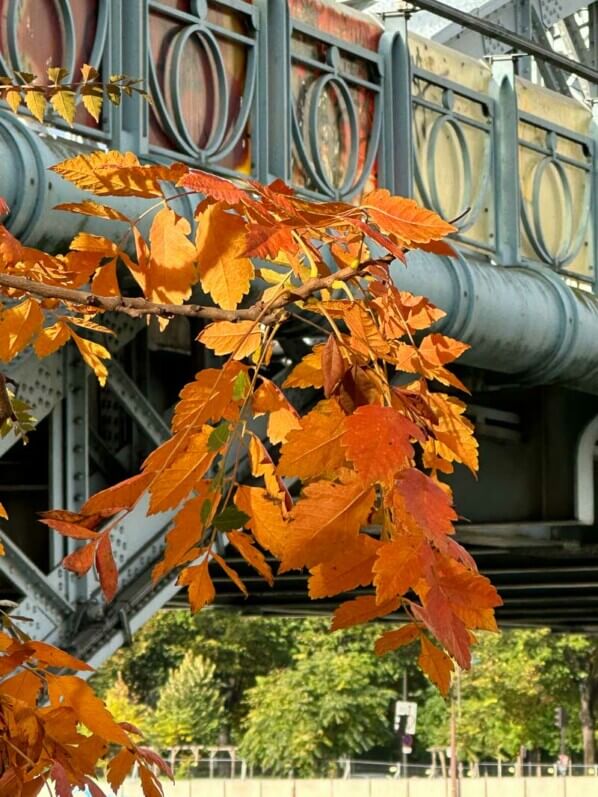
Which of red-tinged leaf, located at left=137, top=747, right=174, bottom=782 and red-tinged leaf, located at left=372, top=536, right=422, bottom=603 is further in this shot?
red-tinged leaf, located at left=137, top=747, right=174, bottom=782

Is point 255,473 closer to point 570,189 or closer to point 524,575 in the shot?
point 570,189

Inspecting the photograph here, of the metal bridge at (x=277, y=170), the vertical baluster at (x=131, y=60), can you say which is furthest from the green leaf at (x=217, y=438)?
the vertical baluster at (x=131, y=60)

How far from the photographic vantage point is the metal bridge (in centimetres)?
1017

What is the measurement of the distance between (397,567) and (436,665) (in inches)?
15.6

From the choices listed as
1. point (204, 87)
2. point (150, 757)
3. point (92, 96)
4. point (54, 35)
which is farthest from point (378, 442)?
point (204, 87)

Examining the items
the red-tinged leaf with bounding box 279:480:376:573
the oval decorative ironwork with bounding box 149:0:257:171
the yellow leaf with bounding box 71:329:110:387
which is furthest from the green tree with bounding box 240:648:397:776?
the red-tinged leaf with bounding box 279:480:376:573

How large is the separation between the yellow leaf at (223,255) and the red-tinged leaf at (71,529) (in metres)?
0.41

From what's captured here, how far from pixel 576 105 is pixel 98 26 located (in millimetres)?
6156

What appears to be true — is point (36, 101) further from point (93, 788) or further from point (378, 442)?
point (378, 442)

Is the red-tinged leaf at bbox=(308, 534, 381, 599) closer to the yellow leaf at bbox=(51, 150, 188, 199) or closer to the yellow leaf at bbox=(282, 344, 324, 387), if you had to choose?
the yellow leaf at bbox=(282, 344, 324, 387)

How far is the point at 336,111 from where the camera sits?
12.5 m

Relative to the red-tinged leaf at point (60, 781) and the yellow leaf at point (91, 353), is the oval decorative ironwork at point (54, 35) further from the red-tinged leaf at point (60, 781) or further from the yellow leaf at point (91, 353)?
the red-tinged leaf at point (60, 781)

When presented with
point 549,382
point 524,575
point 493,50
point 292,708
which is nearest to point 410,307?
point 549,382

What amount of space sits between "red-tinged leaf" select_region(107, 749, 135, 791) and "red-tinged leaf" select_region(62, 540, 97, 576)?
43cm
